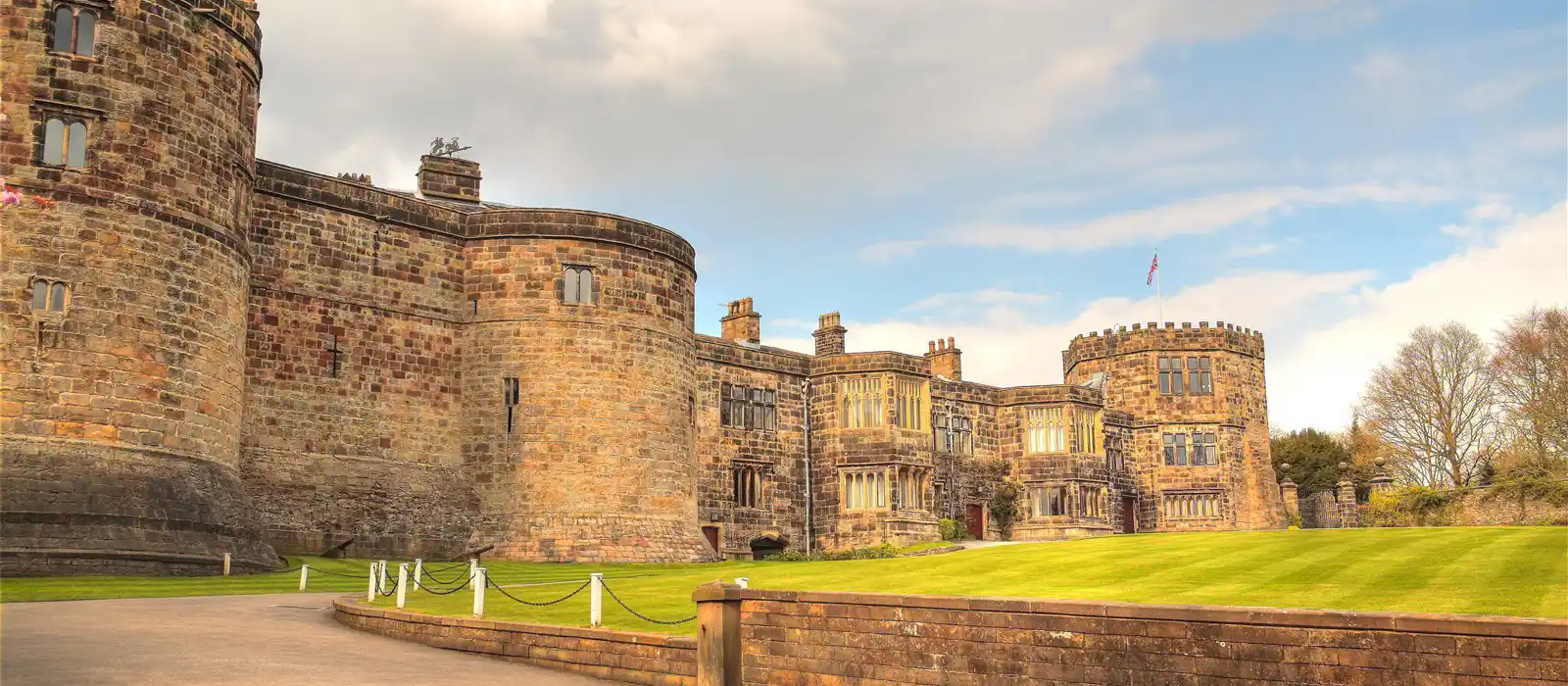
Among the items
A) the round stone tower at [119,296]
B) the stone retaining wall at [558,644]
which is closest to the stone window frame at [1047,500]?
the round stone tower at [119,296]

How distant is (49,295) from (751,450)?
23533 mm

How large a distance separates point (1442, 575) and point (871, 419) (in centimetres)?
2703

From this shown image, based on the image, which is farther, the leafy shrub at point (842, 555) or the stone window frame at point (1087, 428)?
the stone window frame at point (1087, 428)

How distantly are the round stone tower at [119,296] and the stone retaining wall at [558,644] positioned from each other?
26.5 ft

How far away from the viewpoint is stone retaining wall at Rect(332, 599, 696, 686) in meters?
15.3

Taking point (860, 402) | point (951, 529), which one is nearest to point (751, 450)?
point (860, 402)

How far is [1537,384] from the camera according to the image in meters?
52.4

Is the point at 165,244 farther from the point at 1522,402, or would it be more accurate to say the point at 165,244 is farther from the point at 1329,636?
the point at 1522,402

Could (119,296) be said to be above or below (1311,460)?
above

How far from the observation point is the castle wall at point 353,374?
31062mm

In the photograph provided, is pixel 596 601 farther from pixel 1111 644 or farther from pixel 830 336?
pixel 830 336

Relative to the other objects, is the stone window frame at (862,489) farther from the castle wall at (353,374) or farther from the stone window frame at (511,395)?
the castle wall at (353,374)

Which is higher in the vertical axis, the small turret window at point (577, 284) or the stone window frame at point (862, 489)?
the small turret window at point (577, 284)

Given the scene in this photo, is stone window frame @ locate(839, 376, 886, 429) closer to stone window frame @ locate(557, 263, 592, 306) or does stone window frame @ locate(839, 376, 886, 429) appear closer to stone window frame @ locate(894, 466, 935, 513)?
stone window frame @ locate(894, 466, 935, 513)
